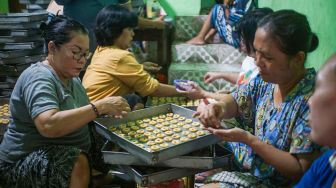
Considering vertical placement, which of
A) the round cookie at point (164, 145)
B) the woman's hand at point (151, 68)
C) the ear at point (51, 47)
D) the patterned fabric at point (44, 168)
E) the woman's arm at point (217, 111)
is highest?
the ear at point (51, 47)

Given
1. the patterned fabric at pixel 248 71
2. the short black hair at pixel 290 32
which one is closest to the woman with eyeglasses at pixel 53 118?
the short black hair at pixel 290 32

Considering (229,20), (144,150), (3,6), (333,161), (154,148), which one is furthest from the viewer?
(3,6)

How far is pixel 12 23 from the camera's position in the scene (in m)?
4.08

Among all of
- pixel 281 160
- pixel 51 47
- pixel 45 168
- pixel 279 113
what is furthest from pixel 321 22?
pixel 45 168

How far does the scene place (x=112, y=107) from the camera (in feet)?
7.46

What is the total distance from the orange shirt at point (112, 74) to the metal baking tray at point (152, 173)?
38.0 inches

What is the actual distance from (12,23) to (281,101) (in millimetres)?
3010

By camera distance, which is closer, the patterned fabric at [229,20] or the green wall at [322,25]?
the green wall at [322,25]

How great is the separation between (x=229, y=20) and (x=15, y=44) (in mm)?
2245

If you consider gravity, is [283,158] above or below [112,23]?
below

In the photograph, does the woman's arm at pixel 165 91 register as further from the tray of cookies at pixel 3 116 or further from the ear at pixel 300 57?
the ear at pixel 300 57

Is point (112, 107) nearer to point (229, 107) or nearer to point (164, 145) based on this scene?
point (164, 145)

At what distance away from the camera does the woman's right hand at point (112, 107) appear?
2.22 meters

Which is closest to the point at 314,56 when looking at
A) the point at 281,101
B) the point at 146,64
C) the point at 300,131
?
the point at 281,101
